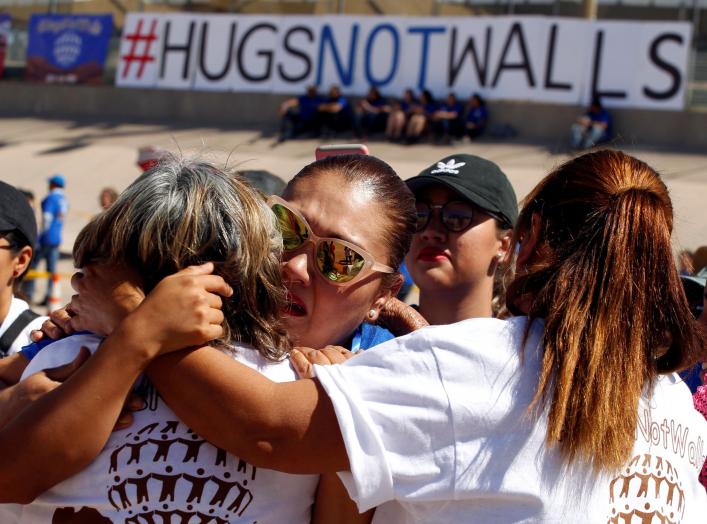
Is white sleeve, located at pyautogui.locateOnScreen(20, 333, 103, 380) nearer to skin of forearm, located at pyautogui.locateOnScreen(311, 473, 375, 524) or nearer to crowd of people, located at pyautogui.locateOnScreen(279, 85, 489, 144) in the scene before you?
skin of forearm, located at pyautogui.locateOnScreen(311, 473, 375, 524)

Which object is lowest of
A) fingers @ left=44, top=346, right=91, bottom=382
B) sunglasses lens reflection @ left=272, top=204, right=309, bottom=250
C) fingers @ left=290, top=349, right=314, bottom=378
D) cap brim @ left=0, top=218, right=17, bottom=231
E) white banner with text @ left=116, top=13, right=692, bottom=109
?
fingers @ left=44, top=346, right=91, bottom=382

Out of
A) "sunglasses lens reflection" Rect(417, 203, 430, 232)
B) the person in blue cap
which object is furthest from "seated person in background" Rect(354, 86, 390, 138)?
"sunglasses lens reflection" Rect(417, 203, 430, 232)

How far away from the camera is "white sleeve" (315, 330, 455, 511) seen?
164cm

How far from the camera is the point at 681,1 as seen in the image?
19.9 metres

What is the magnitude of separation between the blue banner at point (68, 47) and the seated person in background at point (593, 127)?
12845 mm

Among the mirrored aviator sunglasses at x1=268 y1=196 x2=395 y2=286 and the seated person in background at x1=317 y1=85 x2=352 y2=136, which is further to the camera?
the seated person in background at x1=317 y1=85 x2=352 y2=136

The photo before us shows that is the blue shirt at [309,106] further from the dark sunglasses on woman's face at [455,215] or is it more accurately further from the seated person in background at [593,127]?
the dark sunglasses on woman's face at [455,215]

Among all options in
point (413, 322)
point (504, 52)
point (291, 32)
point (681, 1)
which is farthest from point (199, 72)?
point (413, 322)

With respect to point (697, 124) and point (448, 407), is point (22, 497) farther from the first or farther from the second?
point (697, 124)

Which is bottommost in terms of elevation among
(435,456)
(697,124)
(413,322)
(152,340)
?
(435,456)

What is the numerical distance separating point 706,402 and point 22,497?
1.97m

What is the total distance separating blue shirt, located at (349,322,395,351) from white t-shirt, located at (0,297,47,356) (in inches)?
50.2

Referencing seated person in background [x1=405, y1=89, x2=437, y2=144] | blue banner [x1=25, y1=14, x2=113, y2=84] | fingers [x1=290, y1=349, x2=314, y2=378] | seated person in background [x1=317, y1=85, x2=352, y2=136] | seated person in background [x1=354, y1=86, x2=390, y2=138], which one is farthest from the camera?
blue banner [x1=25, y1=14, x2=113, y2=84]

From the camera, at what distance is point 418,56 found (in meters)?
21.0
